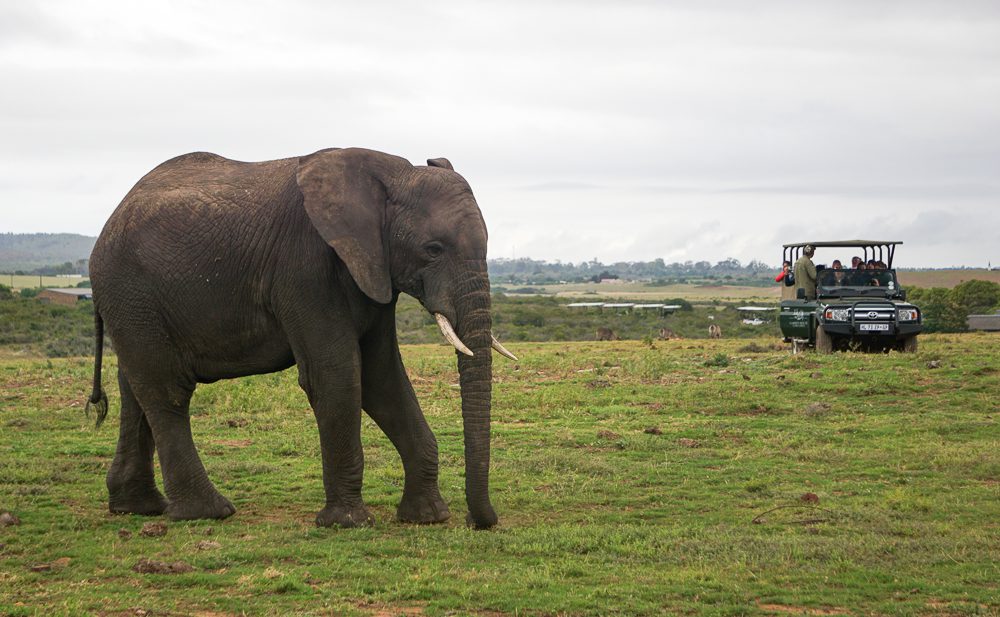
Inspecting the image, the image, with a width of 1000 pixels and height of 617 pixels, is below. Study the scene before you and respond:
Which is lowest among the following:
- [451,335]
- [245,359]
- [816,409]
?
[816,409]

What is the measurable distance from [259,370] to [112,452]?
4.28m

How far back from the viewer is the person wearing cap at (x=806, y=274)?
24.1 metres

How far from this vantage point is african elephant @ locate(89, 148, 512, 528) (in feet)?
31.0

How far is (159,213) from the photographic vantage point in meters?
10.3

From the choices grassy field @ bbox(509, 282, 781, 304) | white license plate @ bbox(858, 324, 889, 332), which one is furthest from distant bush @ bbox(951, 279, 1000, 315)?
grassy field @ bbox(509, 282, 781, 304)

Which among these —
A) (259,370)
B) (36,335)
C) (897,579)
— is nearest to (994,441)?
(897,579)

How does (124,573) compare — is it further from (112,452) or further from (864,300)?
(864,300)

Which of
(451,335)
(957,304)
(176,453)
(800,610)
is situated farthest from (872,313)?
(957,304)

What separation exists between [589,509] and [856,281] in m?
15.4

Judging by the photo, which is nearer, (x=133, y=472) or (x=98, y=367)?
(x=133, y=472)

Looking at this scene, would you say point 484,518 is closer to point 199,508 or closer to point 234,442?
point 199,508

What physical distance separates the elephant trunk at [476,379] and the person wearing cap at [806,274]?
52.5ft

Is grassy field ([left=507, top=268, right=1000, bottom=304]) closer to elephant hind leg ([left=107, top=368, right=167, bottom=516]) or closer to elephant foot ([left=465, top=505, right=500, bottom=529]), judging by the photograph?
elephant foot ([left=465, top=505, right=500, bottom=529])

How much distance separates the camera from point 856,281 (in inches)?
959
